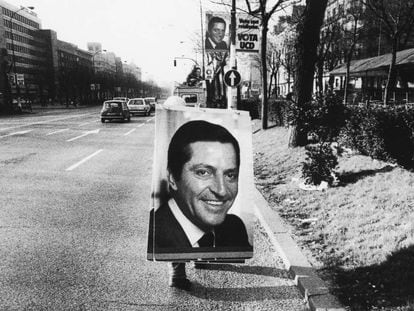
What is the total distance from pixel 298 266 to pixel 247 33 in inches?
304

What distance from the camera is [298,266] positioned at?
13.9ft

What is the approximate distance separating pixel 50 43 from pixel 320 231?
13238 cm

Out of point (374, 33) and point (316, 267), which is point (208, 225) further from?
point (374, 33)

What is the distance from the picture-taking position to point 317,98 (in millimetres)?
7352

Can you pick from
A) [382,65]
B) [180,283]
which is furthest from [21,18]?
[180,283]

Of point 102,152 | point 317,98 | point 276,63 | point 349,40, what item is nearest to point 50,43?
point 276,63

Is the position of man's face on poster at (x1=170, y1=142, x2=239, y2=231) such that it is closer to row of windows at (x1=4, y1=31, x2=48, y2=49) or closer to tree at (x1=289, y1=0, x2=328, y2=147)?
tree at (x1=289, y1=0, x2=328, y2=147)

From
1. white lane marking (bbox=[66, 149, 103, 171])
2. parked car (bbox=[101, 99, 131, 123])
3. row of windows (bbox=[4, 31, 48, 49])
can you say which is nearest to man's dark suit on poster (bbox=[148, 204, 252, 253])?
white lane marking (bbox=[66, 149, 103, 171])

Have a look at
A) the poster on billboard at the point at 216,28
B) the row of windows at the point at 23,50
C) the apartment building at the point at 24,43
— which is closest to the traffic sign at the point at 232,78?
the poster on billboard at the point at 216,28

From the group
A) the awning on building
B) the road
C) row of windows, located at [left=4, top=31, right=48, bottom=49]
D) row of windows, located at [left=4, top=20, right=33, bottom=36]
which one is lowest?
the road

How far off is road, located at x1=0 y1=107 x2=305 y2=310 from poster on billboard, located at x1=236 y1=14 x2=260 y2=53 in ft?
15.0

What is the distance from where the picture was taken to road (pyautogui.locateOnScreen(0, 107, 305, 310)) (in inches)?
145

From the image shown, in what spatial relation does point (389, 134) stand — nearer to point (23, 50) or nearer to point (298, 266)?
point (298, 266)

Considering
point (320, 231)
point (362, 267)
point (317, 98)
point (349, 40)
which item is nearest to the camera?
point (362, 267)
